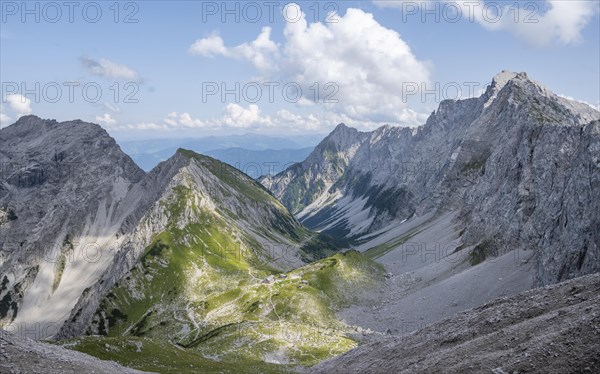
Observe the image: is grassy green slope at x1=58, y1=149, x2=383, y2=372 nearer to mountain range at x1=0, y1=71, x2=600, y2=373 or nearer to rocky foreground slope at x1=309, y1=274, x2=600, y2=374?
mountain range at x1=0, y1=71, x2=600, y2=373

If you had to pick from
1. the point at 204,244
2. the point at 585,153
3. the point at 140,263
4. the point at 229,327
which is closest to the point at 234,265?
the point at 204,244

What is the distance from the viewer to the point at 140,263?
559 ft

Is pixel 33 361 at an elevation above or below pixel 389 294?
above

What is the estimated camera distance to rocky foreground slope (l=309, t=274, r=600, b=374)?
29844mm

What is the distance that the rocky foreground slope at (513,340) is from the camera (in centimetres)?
→ 2984

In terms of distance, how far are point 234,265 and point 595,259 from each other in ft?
429

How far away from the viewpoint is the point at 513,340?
3559 centimetres

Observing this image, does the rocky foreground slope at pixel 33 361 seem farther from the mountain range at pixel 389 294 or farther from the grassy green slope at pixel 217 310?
the grassy green slope at pixel 217 310

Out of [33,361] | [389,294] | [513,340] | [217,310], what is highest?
[513,340]

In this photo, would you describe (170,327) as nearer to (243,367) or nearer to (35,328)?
(243,367)

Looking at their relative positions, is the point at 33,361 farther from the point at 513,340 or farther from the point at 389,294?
the point at 389,294

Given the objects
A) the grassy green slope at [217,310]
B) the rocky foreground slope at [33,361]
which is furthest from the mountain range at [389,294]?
the rocky foreground slope at [33,361]

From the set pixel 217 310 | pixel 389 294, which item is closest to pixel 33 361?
pixel 217 310

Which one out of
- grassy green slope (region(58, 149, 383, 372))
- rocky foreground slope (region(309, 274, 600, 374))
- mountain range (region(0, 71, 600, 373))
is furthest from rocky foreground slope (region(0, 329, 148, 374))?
rocky foreground slope (region(309, 274, 600, 374))
